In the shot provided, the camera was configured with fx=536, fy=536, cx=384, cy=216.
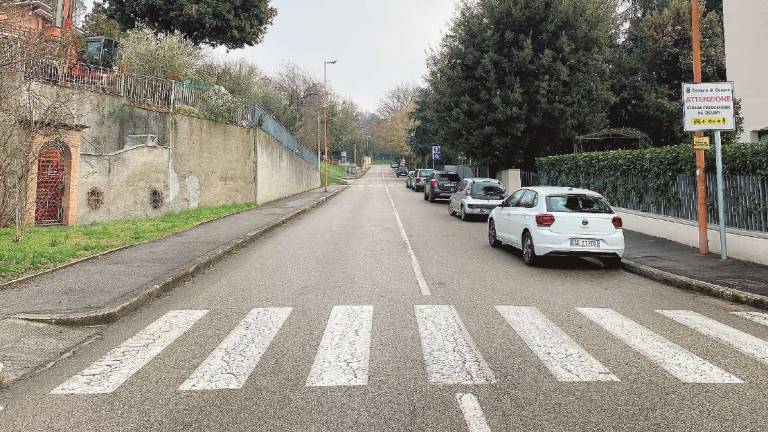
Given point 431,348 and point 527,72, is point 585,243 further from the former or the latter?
point 527,72

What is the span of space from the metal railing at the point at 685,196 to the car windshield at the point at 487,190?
8.75 ft

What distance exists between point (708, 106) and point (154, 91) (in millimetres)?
17327

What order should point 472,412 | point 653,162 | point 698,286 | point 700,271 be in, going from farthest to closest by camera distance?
point 653,162, point 700,271, point 698,286, point 472,412

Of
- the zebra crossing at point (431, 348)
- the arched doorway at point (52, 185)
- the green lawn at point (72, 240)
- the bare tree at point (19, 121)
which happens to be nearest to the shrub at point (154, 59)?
the green lawn at point (72, 240)

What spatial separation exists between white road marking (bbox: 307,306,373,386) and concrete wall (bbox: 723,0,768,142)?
21.0 metres

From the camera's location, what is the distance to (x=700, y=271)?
9.38m

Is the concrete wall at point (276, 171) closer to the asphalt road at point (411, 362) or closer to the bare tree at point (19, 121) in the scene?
the bare tree at point (19, 121)

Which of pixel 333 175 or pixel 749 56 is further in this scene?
pixel 333 175

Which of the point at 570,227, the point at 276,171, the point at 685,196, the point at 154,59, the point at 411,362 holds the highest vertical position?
the point at 154,59

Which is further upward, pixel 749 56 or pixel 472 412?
pixel 749 56

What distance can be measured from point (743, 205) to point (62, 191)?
1674 cm

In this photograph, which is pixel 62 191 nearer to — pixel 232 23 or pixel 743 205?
pixel 743 205

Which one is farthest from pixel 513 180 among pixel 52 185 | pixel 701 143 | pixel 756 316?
pixel 756 316

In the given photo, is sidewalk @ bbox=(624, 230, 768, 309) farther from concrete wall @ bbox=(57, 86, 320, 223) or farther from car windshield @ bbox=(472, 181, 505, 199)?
concrete wall @ bbox=(57, 86, 320, 223)
